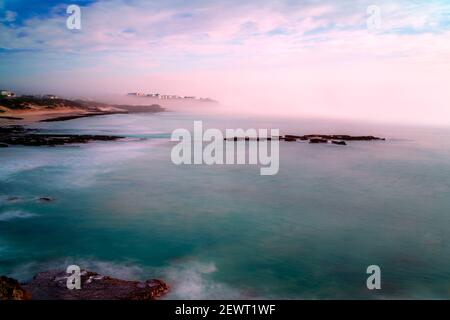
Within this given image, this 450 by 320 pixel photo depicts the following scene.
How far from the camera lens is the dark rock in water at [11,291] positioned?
→ 7.47 m

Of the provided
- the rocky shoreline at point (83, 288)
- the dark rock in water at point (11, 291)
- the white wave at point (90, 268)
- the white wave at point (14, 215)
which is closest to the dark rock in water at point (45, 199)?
the white wave at point (14, 215)

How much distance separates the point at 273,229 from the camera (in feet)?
45.0

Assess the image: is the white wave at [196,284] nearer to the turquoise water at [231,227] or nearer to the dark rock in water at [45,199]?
the turquoise water at [231,227]

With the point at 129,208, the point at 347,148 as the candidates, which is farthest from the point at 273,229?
the point at 347,148

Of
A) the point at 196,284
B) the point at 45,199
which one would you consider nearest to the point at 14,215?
the point at 45,199

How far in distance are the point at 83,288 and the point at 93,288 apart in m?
0.22

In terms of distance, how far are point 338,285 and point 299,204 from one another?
7812 mm

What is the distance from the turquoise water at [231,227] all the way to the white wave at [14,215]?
35mm

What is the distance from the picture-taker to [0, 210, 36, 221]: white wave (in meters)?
13.4

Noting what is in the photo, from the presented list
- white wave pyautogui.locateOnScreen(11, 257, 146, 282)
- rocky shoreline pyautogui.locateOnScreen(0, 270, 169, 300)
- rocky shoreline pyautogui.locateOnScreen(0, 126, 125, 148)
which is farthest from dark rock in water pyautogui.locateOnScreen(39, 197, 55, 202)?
rocky shoreline pyautogui.locateOnScreen(0, 126, 125, 148)

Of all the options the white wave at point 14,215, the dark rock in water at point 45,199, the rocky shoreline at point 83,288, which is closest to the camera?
the rocky shoreline at point 83,288

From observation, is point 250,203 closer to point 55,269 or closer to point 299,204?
point 299,204

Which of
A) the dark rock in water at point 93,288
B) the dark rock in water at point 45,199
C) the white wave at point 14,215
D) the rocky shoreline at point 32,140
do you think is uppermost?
the rocky shoreline at point 32,140
